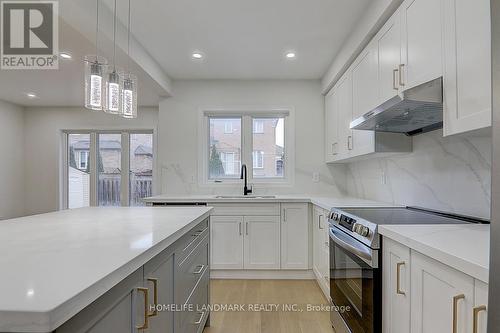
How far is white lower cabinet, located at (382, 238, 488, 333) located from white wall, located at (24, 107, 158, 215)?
A: 4909 mm

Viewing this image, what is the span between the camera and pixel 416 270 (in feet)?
3.91

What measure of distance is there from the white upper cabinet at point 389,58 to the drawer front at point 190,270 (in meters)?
1.69

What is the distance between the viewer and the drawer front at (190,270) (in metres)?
1.50

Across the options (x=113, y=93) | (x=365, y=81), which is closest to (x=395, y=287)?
(x=365, y=81)

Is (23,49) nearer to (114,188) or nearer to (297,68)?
(297,68)

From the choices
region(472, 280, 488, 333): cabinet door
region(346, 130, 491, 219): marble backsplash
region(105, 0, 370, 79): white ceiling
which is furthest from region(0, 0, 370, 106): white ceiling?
region(472, 280, 488, 333): cabinet door

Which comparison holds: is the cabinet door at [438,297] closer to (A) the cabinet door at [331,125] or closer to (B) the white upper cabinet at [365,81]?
(B) the white upper cabinet at [365,81]

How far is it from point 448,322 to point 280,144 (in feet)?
10.5

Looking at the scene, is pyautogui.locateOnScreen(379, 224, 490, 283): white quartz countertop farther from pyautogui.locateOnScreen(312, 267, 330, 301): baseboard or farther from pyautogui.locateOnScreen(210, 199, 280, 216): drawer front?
pyautogui.locateOnScreen(210, 199, 280, 216): drawer front

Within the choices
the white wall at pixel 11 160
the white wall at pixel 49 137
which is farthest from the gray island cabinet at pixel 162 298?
the white wall at pixel 11 160

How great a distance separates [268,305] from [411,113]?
203 cm

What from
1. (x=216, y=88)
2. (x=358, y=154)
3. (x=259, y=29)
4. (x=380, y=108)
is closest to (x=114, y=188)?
(x=216, y=88)

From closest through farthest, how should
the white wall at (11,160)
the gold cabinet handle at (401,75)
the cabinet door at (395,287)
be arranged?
the cabinet door at (395,287)
the gold cabinet handle at (401,75)
the white wall at (11,160)

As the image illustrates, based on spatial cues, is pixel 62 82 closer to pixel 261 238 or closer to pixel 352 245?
pixel 261 238
